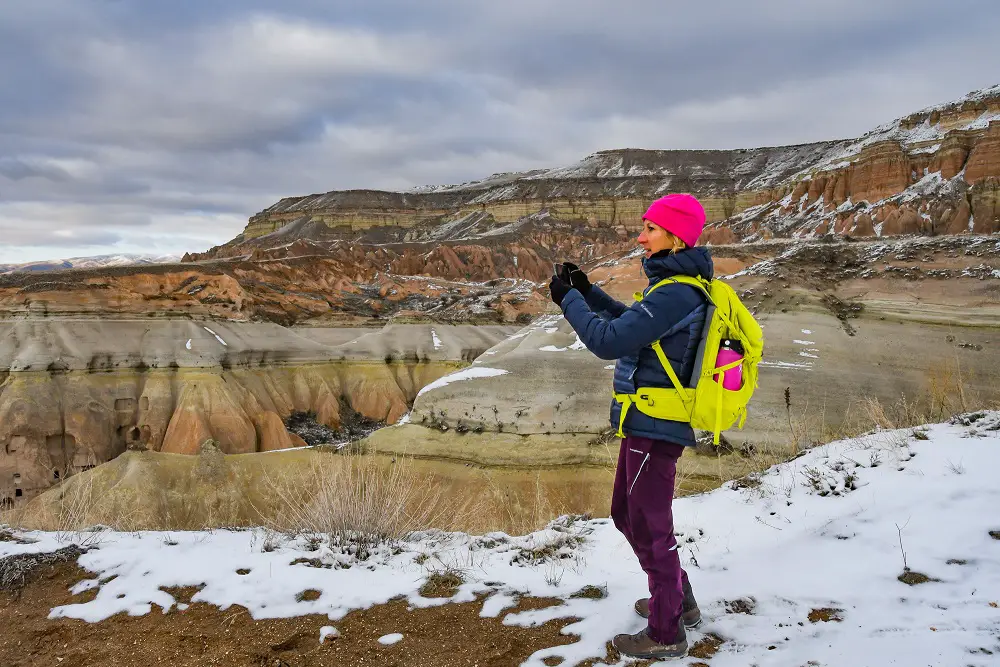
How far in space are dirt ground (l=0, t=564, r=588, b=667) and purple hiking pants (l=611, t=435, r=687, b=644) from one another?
53 centimetres

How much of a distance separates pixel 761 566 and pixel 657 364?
1667 mm

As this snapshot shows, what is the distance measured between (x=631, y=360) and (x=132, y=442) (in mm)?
32246

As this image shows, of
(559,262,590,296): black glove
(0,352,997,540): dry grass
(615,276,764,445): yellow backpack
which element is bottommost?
(0,352,997,540): dry grass

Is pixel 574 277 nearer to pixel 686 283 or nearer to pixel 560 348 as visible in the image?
pixel 686 283

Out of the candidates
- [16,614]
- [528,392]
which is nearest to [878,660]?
[16,614]

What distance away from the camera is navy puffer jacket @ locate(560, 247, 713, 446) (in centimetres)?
239

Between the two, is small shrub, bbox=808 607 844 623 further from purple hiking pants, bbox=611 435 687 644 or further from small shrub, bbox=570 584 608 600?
small shrub, bbox=570 584 608 600

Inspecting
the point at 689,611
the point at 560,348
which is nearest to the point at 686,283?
the point at 689,611

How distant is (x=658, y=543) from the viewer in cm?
254

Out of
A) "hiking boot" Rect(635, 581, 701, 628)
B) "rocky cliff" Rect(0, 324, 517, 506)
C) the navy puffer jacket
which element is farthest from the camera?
"rocky cliff" Rect(0, 324, 517, 506)

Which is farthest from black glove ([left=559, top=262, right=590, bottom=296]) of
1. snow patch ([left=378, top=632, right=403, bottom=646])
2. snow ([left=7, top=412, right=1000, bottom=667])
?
snow patch ([left=378, top=632, right=403, bottom=646])

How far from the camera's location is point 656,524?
255cm

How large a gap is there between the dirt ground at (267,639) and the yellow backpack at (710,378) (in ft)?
4.15

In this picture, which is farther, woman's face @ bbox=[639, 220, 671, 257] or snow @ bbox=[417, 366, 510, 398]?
snow @ bbox=[417, 366, 510, 398]
